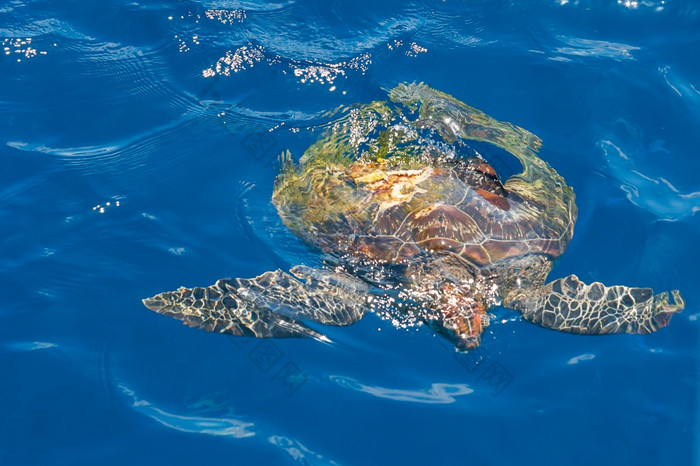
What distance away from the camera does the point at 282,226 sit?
7090mm

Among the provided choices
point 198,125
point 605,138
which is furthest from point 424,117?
point 198,125

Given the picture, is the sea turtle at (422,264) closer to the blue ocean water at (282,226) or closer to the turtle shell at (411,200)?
the turtle shell at (411,200)

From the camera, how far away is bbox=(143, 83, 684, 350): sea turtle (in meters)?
6.21

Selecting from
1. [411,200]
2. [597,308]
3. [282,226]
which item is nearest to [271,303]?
[282,226]

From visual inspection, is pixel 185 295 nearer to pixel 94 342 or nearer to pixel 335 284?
pixel 94 342

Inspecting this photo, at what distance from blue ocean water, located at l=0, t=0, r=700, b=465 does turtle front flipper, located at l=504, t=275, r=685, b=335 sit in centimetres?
17

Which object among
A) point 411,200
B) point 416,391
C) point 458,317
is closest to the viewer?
point 416,391

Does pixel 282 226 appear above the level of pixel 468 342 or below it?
above

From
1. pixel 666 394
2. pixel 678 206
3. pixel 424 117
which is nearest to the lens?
pixel 666 394

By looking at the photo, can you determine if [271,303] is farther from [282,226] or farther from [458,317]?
[458,317]

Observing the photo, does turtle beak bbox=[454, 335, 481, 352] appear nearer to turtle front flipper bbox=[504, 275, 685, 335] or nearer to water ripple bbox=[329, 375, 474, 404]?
water ripple bbox=[329, 375, 474, 404]

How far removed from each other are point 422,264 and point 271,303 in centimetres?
171

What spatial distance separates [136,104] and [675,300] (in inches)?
293

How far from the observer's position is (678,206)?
764cm
